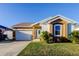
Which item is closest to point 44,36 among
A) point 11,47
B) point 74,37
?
point 74,37

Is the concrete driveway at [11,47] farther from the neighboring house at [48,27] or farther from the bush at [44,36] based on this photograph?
the bush at [44,36]

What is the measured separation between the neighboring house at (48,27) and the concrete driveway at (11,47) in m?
0.69

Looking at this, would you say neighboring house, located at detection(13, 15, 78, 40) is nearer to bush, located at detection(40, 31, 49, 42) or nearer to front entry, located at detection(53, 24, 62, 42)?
front entry, located at detection(53, 24, 62, 42)

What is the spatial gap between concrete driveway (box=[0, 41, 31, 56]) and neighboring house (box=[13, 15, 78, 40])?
69 cm

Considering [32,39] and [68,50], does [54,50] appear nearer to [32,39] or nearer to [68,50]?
[68,50]

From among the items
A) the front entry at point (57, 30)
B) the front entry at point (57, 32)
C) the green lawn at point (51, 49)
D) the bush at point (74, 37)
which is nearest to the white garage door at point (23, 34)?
the green lawn at point (51, 49)

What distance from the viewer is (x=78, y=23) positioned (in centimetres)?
1670

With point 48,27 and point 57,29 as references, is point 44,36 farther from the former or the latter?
point 57,29

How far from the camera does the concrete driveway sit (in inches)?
577

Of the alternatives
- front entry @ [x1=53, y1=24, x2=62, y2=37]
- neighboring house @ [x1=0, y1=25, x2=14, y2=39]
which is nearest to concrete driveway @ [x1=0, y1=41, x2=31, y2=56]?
neighboring house @ [x1=0, y1=25, x2=14, y2=39]

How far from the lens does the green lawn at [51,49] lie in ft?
47.4

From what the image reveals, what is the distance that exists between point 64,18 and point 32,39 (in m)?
2.44

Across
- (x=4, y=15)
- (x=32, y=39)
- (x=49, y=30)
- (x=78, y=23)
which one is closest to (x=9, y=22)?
(x=4, y=15)

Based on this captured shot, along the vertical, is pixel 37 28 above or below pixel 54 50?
above
